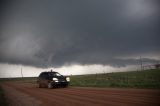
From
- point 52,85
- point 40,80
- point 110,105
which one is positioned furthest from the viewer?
point 40,80

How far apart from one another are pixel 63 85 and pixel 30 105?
12.2 metres

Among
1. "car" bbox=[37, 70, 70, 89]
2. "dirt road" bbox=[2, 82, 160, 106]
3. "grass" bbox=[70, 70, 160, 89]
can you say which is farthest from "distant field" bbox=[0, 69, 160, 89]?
"dirt road" bbox=[2, 82, 160, 106]

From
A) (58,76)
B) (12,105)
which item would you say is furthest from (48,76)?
(12,105)

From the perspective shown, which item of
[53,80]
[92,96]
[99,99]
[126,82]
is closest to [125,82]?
[126,82]

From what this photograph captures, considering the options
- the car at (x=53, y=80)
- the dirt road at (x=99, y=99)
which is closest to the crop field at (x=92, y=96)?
the dirt road at (x=99, y=99)

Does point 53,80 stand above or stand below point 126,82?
above

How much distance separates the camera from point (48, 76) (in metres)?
23.5

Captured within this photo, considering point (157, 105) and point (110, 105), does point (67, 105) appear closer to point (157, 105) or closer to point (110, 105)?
point (110, 105)

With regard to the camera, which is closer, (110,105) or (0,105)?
(110,105)

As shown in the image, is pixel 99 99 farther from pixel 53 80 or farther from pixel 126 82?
pixel 126 82

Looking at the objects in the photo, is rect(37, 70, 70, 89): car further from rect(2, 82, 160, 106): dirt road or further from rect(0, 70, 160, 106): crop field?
rect(2, 82, 160, 106): dirt road

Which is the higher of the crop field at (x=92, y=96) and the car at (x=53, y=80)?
the car at (x=53, y=80)

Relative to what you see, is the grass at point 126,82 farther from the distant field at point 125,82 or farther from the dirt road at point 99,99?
the dirt road at point 99,99

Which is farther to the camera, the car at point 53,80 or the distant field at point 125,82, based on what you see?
the car at point 53,80
